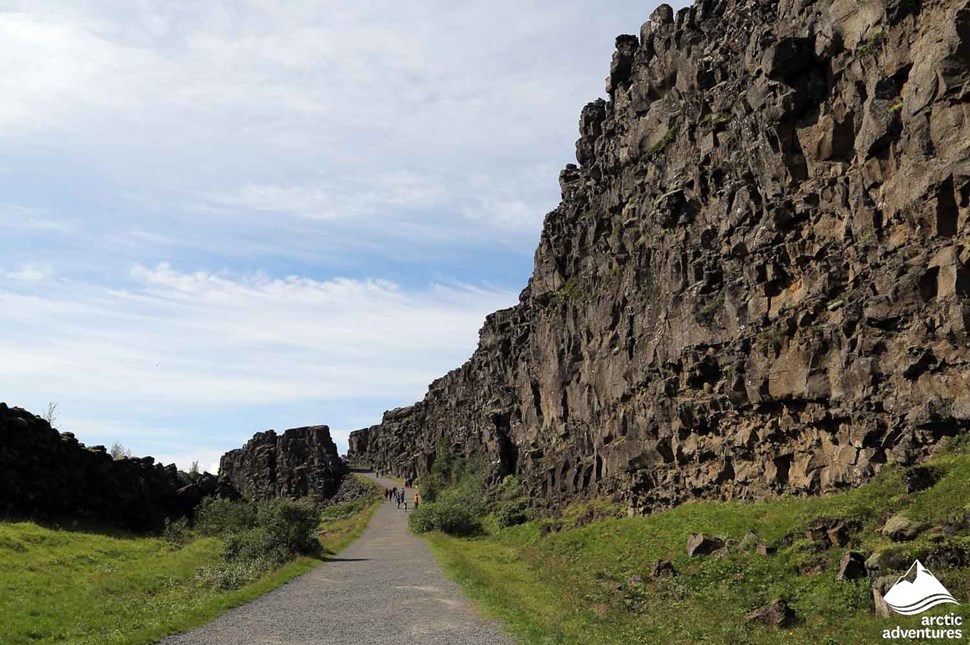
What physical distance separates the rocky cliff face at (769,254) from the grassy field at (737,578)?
345cm

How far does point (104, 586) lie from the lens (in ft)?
105

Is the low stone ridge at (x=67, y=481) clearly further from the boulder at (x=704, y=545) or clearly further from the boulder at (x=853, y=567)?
the boulder at (x=853, y=567)

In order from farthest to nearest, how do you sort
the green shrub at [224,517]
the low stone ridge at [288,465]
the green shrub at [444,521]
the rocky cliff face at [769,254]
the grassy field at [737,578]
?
the low stone ridge at [288,465], the green shrub at [444,521], the green shrub at [224,517], the rocky cliff face at [769,254], the grassy field at [737,578]

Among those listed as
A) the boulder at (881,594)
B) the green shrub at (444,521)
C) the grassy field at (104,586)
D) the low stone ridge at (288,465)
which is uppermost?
the low stone ridge at (288,465)

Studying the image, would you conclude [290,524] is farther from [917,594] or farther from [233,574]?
[917,594]

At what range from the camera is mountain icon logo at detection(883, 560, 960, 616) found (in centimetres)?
1516

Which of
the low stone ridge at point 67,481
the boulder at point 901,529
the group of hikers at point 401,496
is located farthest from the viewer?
the group of hikers at point 401,496

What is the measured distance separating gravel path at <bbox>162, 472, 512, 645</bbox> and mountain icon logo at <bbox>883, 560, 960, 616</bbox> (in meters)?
9.76

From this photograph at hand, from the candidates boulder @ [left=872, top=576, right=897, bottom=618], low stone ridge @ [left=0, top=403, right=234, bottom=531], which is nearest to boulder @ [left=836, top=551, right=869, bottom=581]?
boulder @ [left=872, top=576, right=897, bottom=618]

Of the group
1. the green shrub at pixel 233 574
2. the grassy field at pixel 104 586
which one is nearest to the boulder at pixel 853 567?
the grassy field at pixel 104 586

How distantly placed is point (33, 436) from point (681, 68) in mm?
58818

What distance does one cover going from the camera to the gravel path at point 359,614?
19844 millimetres

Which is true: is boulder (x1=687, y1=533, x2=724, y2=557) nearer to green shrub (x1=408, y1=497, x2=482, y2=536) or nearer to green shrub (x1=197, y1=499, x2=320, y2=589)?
green shrub (x1=197, y1=499, x2=320, y2=589)

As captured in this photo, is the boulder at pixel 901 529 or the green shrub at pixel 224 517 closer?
the boulder at pixel 901 529
